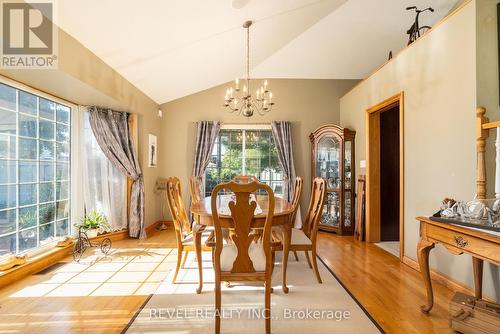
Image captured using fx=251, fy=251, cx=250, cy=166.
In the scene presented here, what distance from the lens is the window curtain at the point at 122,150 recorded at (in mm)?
3744

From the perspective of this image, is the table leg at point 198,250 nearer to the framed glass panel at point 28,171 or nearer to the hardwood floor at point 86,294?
the hardwood floor at point 86,294

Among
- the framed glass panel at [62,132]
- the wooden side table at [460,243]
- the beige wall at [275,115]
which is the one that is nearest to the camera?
the wooden side table at [460,243]

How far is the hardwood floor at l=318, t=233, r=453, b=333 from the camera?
1.88 m

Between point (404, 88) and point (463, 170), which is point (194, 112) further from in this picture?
point (463, 170)

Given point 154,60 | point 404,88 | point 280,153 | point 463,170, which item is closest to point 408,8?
point 404,88

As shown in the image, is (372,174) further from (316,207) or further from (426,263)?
(426,263)

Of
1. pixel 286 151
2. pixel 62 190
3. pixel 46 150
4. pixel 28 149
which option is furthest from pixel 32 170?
pixel 286 151

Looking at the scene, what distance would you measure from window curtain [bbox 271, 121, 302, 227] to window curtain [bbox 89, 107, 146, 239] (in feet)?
8.41

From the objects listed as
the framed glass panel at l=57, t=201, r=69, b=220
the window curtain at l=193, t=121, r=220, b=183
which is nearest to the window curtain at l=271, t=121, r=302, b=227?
the window curtain at l=193, t=121, r=220, b=183

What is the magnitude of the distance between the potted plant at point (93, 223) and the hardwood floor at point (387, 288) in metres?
3.11

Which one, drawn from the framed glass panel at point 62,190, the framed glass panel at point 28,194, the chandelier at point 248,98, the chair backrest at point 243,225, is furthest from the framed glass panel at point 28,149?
the chair backrest at point 243,225

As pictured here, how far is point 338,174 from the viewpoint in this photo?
4.40m

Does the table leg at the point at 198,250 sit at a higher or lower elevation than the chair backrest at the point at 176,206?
lower

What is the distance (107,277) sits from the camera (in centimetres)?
261
